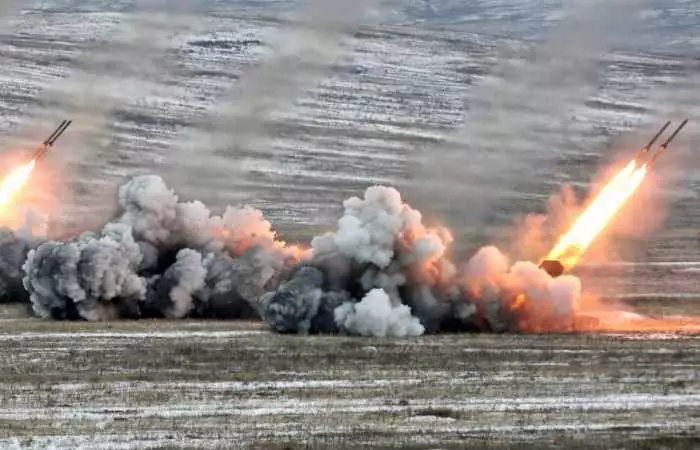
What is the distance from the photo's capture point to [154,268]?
50344mm

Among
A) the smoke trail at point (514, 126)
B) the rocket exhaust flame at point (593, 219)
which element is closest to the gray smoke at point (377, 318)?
the rocket exhaust flame at point (593, 219)

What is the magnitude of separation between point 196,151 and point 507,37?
44400mm

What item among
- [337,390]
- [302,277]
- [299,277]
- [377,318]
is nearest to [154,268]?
[299,277]

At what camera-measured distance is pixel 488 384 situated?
37094 millimetres

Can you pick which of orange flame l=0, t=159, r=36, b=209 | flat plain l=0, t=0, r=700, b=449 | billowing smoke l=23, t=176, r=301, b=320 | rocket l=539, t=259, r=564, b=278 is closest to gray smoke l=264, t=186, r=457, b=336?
flat plain l=0, t=0, r=700, b=449

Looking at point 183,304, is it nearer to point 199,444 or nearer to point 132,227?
point 132,227

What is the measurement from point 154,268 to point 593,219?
16936mm

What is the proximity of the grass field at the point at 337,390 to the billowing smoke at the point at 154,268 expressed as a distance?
2.16 meters

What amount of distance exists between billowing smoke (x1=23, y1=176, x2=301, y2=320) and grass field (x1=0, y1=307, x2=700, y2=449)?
2.16 m

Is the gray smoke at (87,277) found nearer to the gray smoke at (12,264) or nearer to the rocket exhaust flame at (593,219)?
the gray smoke at (12,264)

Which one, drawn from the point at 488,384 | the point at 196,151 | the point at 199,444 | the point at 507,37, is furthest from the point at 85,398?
the point at 507,37

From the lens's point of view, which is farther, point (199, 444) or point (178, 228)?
point (178, 228)

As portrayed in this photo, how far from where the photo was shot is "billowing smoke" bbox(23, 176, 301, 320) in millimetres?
48312

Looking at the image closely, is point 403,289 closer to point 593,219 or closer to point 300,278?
point 300,278
